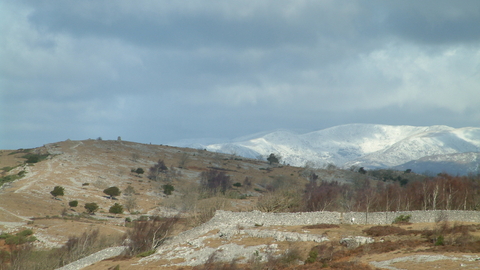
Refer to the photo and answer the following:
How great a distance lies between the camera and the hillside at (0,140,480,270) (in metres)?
28.8

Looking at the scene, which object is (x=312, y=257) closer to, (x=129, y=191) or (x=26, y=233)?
(x=26, y=233)

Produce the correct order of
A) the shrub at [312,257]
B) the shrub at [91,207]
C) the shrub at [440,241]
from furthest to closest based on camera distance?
1. the shrub at [91,207]
2. the shrub at [312,257]
3. the shrub at [440,241]

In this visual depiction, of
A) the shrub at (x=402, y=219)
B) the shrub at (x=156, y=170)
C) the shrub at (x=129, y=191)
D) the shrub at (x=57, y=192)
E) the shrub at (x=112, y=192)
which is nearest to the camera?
the shrub at (x=402, y=219)

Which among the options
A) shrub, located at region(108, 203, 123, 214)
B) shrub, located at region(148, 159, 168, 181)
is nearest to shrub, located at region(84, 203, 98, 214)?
shrub, located at region(108, 203, 123, 214)

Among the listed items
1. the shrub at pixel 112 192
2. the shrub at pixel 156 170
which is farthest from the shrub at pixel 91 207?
the shrub at pixel 156 170

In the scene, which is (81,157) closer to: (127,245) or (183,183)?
(183,183)

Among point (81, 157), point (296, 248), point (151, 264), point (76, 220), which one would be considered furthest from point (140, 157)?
point (296, 248)

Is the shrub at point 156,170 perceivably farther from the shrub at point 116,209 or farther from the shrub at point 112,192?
the shrub at point 116,209

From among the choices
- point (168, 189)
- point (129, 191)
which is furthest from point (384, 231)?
point (129, 191)

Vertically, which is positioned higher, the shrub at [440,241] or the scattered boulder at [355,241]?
the shrub at [440,241]

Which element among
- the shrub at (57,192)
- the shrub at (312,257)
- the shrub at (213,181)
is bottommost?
the shrub at (312,257)

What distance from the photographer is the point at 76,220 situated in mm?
59062

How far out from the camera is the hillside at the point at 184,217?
94.5 feet

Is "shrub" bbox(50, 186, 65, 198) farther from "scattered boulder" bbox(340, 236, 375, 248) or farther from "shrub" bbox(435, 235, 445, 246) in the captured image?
"shrub" bbox(435, 235, 445, 246)
